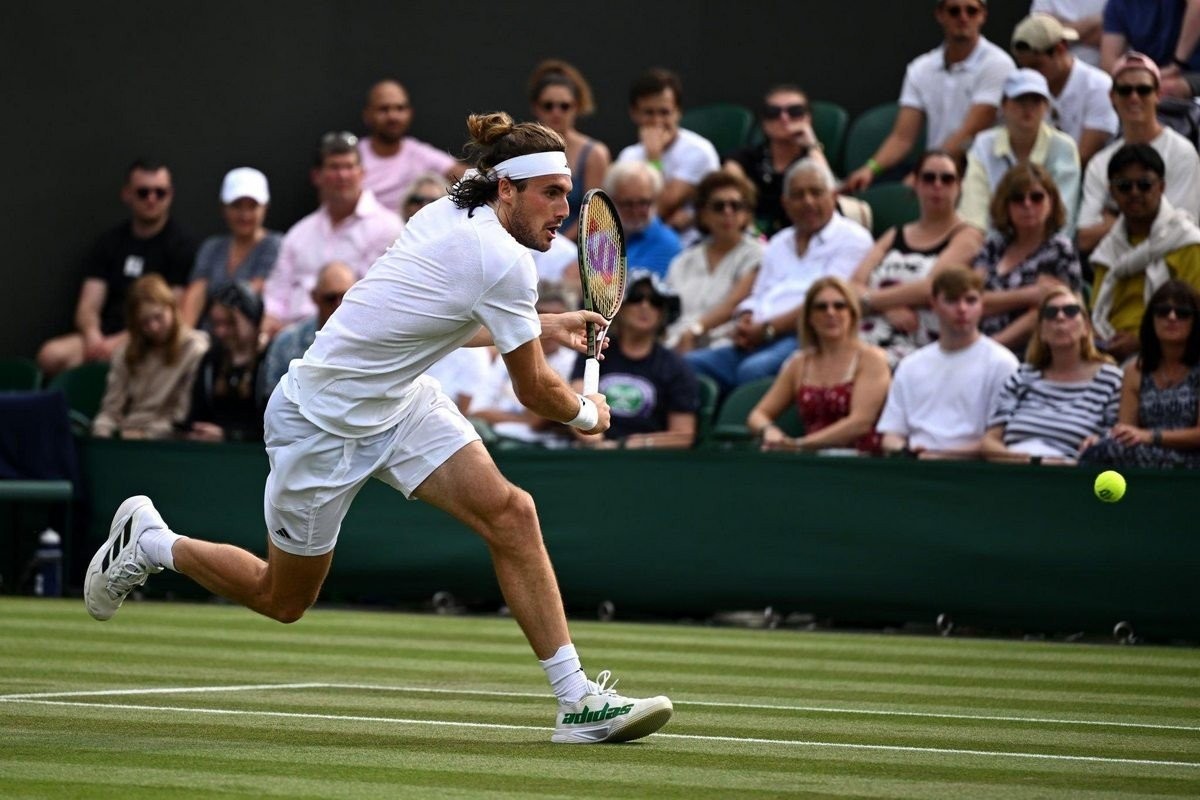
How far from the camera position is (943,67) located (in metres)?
14.8

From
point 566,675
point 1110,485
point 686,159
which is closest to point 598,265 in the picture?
point 566,675

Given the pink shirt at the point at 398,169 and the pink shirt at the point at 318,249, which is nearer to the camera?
the pink shirt at the point at 318,249

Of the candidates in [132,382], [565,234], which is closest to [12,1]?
[132,382]

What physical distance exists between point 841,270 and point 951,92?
6.46 ft

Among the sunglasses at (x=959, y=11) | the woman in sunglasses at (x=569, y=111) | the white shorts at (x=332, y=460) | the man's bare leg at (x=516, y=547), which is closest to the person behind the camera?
the man's bare leg at (x=516, y=547)

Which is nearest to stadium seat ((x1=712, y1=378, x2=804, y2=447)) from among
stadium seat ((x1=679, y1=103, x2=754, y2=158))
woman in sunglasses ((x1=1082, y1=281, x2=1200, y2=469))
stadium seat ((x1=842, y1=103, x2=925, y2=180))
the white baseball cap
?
woman in sunglasses ((x1=1082, y1=281, x2=1200, y2=469))

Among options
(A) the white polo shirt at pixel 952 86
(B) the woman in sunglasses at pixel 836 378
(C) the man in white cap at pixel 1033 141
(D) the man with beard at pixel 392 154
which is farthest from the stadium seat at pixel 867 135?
(B) the woman in sunglasses at pixel 836 378

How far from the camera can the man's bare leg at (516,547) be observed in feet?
21.0

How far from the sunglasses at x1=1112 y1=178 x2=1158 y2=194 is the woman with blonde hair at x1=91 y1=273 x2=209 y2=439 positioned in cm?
655

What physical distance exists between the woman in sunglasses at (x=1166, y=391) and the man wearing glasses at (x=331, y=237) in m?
5.94

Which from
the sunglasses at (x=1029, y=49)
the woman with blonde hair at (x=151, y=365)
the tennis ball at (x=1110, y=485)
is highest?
the sunglasses at (x=1029, y=49)

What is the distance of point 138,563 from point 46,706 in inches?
24.3

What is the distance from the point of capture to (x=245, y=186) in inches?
612

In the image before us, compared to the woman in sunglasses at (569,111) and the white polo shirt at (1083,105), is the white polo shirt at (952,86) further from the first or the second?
the woman in sunglasses at (569,111)
